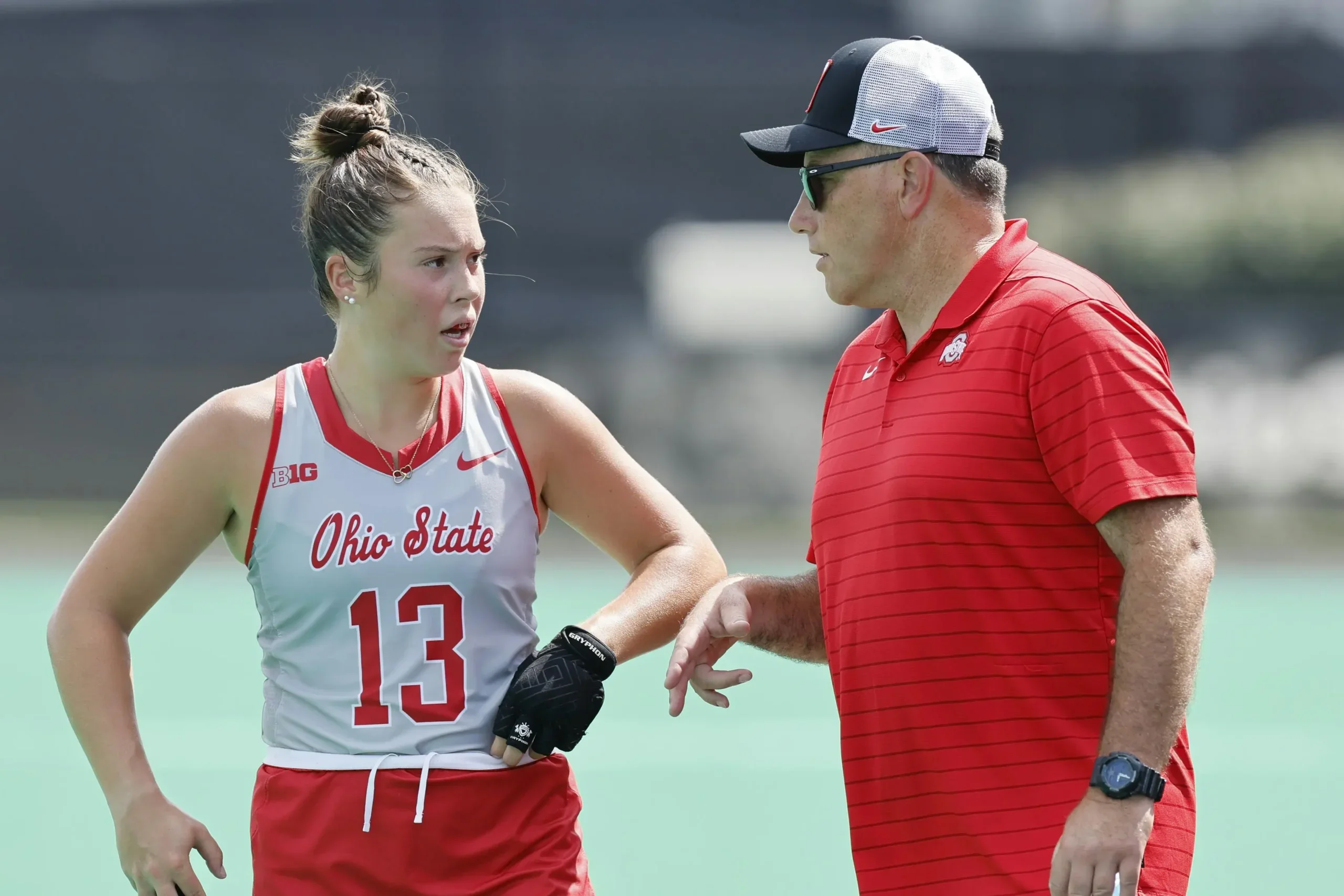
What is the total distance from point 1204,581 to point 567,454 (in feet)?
4.16

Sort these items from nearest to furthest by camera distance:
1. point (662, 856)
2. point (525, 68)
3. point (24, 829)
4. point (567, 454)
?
point (567, 454) < point (662, 856) < point (24, 829) < point (525, 68)

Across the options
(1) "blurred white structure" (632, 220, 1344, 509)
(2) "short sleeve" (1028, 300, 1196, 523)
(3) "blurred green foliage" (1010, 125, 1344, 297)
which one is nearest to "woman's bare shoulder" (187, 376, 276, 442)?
(2) "short sleeve" (1028, 300, 1196, 523)

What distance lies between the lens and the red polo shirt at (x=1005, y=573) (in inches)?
98.9

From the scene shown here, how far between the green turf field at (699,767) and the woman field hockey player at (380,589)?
2.63m

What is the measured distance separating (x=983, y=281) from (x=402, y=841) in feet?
4.81

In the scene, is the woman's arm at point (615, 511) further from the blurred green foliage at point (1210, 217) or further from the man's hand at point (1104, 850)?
the blurred green foliage at point (1210, 217)

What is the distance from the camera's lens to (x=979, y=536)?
264 centimetres

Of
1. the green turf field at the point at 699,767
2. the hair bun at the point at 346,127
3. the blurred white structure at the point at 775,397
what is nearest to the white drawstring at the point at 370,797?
the hair bun at the point at 346,127

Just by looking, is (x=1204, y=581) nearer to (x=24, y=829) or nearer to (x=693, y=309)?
(x=24, y=829)

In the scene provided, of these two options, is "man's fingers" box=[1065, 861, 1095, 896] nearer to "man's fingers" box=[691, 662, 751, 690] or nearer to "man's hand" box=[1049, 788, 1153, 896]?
"man's hand" box=[1049, 788, 1153, 896]

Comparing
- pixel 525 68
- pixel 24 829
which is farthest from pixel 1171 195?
pixel 24 829

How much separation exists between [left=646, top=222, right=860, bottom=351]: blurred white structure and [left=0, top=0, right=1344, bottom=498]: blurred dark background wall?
28 cm

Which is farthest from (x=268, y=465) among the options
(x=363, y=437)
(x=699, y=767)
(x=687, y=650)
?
(x=699, y=767)

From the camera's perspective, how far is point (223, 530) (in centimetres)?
315
